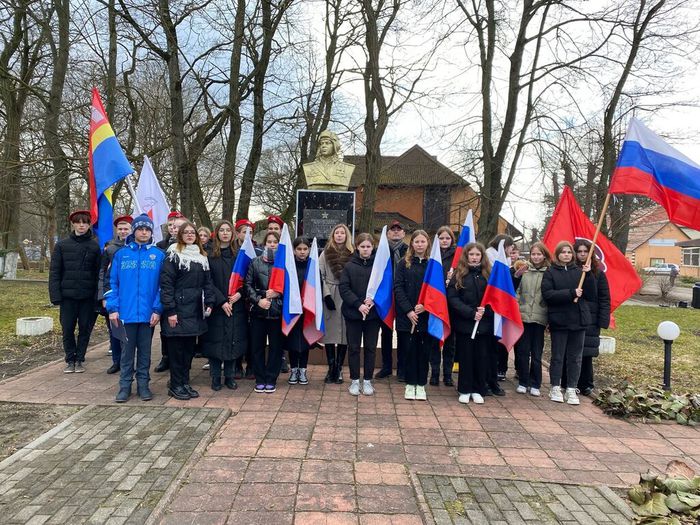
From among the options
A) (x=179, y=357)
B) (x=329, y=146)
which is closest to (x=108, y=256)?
(x=179, y=357)

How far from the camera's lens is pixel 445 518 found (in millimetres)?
2939

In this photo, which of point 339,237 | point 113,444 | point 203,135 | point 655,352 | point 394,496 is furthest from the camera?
point 203,135

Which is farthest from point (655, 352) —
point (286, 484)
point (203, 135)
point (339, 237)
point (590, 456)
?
point (203, 135)

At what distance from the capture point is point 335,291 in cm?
575

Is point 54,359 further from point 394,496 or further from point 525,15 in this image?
point 525,15

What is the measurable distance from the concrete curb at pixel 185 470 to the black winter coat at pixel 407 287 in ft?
6.67

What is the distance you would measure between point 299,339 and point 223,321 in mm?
876

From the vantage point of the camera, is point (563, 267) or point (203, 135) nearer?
point (563, 267)

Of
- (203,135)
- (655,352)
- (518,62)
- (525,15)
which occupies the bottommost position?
(655,352)

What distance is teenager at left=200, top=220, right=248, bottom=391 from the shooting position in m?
5.36

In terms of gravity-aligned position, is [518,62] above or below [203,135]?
above

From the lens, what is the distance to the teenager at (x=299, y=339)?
18.1 ft

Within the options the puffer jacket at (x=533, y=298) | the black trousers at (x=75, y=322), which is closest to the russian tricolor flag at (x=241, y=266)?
the black trousers at (x=75, y=322)

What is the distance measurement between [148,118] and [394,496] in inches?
482
